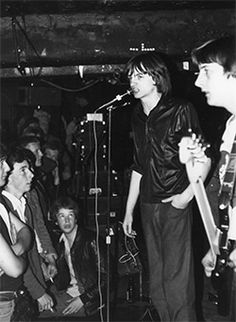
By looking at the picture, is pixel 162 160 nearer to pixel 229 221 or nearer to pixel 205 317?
pixel 229 221

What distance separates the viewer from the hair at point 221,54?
1.76 metres

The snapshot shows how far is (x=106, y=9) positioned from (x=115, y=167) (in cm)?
251

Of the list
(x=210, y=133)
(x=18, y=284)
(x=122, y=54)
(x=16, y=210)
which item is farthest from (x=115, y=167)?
(x=18, y=284)

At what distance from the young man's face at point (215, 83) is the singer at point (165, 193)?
308 millimetres

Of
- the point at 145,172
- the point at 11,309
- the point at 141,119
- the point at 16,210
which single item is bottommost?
the point at 11,309

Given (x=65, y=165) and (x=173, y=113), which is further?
(x=65, y=165)

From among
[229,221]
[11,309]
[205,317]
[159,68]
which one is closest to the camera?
[229,221]

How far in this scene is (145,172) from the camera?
88.3 inches

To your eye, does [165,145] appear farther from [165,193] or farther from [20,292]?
[20,292]

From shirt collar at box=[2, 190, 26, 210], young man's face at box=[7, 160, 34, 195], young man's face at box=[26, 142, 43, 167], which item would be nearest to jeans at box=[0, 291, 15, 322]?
shirt collar at box=[2, 190, 26, 210]

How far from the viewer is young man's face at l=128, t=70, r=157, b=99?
2.27 metres

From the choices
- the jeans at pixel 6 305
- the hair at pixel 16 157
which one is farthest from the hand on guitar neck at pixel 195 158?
the hair at pixel 16 157

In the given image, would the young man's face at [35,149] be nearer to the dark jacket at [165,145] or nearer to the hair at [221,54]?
the dark jacket at [165,145]

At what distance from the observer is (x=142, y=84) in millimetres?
2275
